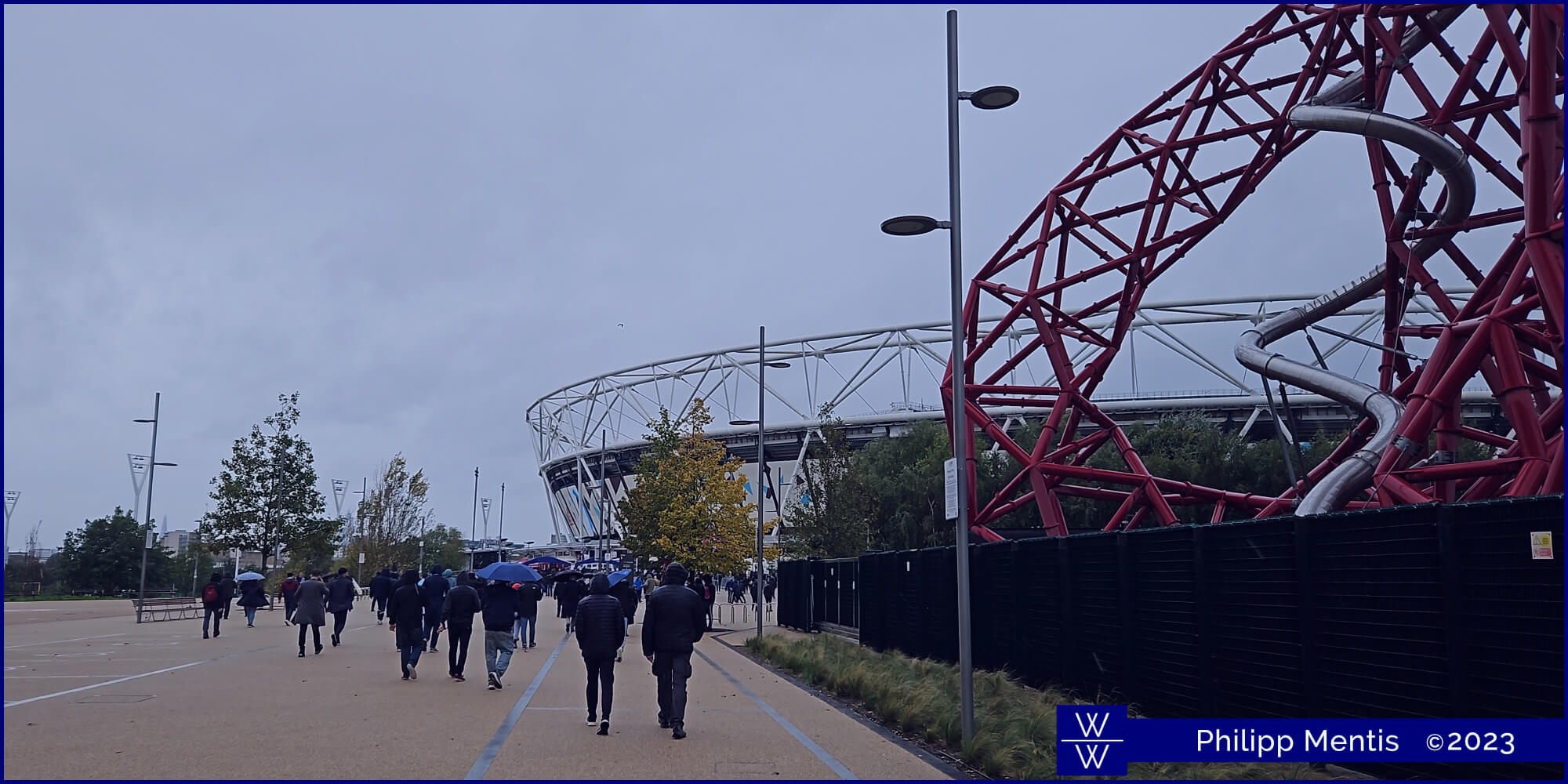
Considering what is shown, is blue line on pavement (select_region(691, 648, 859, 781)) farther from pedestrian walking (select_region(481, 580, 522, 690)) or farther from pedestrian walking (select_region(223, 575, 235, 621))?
pedestrian walking (select_region(223, 575, 235, 621))

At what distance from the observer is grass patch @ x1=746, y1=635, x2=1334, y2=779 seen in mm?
9266

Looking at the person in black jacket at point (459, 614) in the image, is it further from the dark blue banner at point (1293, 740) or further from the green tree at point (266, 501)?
the green tree at point (266, 501)

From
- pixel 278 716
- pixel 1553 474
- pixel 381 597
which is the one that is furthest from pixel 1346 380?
pixel 381 597

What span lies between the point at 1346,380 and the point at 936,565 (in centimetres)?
768

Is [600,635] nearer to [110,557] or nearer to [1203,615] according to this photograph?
[1203,615]

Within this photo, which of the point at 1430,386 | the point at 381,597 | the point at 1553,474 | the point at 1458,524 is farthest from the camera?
the point at 381,597

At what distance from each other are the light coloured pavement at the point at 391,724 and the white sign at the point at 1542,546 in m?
4.57

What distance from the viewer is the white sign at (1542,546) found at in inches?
294

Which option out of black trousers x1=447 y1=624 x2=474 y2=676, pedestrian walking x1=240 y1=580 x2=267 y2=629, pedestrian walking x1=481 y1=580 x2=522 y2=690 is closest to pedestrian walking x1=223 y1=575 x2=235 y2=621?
pedestrian walking x1=240 y1=580 x2=267 y2=629

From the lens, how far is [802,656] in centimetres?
1983

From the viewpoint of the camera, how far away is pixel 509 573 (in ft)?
59.5

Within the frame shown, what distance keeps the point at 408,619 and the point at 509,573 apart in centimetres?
162

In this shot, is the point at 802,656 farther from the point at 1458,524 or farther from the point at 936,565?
the point at 1458,524

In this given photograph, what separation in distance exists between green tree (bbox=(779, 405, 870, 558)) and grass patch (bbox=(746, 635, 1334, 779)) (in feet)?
51.6
